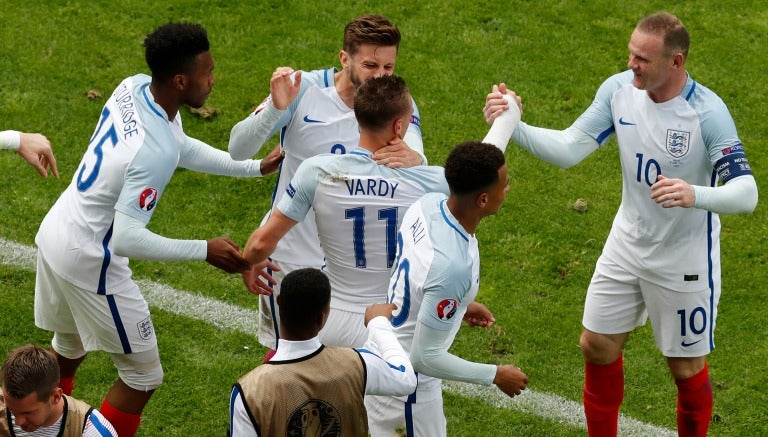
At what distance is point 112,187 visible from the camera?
6.08 meters

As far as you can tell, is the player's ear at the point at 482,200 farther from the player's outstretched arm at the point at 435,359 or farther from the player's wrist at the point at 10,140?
the player's wrist at the point at 10,140

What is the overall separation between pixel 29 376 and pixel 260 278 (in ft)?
5.63

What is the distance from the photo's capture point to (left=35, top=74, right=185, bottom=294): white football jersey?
593 cm

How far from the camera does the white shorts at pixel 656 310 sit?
6727 mm

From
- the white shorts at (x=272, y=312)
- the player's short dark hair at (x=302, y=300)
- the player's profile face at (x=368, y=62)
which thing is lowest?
the white shorts at (x=272, y=312)

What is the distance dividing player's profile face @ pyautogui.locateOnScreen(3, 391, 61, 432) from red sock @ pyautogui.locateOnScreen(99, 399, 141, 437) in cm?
149

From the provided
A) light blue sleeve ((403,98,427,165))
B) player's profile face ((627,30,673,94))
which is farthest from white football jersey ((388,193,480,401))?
player's profile face ((627,30,673,94))

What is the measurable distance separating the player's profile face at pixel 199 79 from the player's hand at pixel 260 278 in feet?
2.98

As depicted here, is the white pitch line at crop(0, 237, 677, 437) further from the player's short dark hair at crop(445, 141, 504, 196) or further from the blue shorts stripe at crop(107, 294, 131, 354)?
the player's short dark hair at crop(445, 141, 504, 196)

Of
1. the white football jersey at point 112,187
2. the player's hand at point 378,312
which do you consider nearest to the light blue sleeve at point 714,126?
the player's hand at point 378,312

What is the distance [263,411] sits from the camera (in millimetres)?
4844

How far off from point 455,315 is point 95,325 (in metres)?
2.01

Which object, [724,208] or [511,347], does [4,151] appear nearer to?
[511,347]

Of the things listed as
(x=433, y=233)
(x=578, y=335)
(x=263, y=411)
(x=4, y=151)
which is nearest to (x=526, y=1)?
(x=578, y=335)
